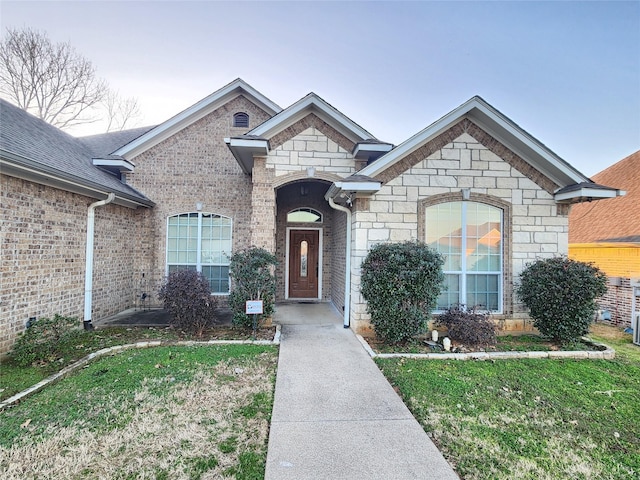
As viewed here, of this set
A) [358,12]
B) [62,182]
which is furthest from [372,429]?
[358,12]

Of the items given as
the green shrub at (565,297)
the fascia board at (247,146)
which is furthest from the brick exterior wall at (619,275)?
the fascia board at (247,146)

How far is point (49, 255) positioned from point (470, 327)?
8.20 metres

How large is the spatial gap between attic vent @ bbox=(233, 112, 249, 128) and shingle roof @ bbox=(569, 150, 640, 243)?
1171 cm

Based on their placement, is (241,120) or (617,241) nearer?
(617,241)

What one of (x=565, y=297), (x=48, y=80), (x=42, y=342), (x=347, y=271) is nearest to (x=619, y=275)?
(x=565, y=297)

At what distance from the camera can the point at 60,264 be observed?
627 cm

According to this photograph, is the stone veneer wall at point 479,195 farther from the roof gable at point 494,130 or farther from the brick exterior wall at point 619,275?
the brick exterior wall at point 619,275

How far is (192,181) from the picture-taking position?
9.66 m

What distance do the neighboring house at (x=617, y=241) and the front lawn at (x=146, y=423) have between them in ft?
28.5

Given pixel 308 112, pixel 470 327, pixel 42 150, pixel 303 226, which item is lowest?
pixel 470 327

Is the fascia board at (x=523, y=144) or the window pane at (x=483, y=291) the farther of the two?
the window pane at (x=483, y=291)

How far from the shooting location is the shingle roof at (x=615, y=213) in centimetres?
935

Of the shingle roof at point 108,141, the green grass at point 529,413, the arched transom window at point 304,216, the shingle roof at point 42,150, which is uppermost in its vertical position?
the shingle roof at point 108,141

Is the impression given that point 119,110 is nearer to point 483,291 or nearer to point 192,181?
point 192,181
